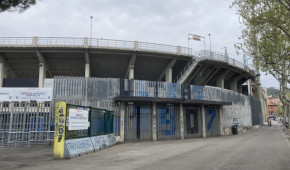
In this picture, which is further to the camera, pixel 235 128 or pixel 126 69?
pixel 126 69

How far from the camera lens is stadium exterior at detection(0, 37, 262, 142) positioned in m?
19.5

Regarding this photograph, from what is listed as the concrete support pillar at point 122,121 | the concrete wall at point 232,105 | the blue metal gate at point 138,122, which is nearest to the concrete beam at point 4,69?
the concrete support pillar at point 122,121

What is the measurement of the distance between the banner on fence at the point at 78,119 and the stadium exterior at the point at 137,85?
4984mm

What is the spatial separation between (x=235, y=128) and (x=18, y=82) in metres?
29.1

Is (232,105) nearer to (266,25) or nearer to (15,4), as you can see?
(266,25)

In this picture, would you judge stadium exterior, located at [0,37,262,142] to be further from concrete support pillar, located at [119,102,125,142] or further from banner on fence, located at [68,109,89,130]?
banner on fence, located at [68,109,89,130]

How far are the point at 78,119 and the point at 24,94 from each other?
7.08 metres

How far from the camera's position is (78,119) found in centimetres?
1163

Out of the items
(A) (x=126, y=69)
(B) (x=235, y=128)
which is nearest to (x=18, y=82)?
(A) (x=126, y=69)

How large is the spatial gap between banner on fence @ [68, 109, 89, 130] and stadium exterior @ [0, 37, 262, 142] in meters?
4.98

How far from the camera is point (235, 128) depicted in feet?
95.0

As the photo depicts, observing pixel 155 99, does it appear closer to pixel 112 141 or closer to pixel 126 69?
pixel 112 141

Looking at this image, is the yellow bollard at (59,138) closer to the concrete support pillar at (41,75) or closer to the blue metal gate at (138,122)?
the blue metal gate at (138,122)

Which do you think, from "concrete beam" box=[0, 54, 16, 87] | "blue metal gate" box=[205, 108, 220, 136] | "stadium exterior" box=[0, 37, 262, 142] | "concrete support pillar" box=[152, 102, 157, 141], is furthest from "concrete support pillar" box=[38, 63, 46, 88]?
"blue metal gate" box=[205, 108, 220, 136]
